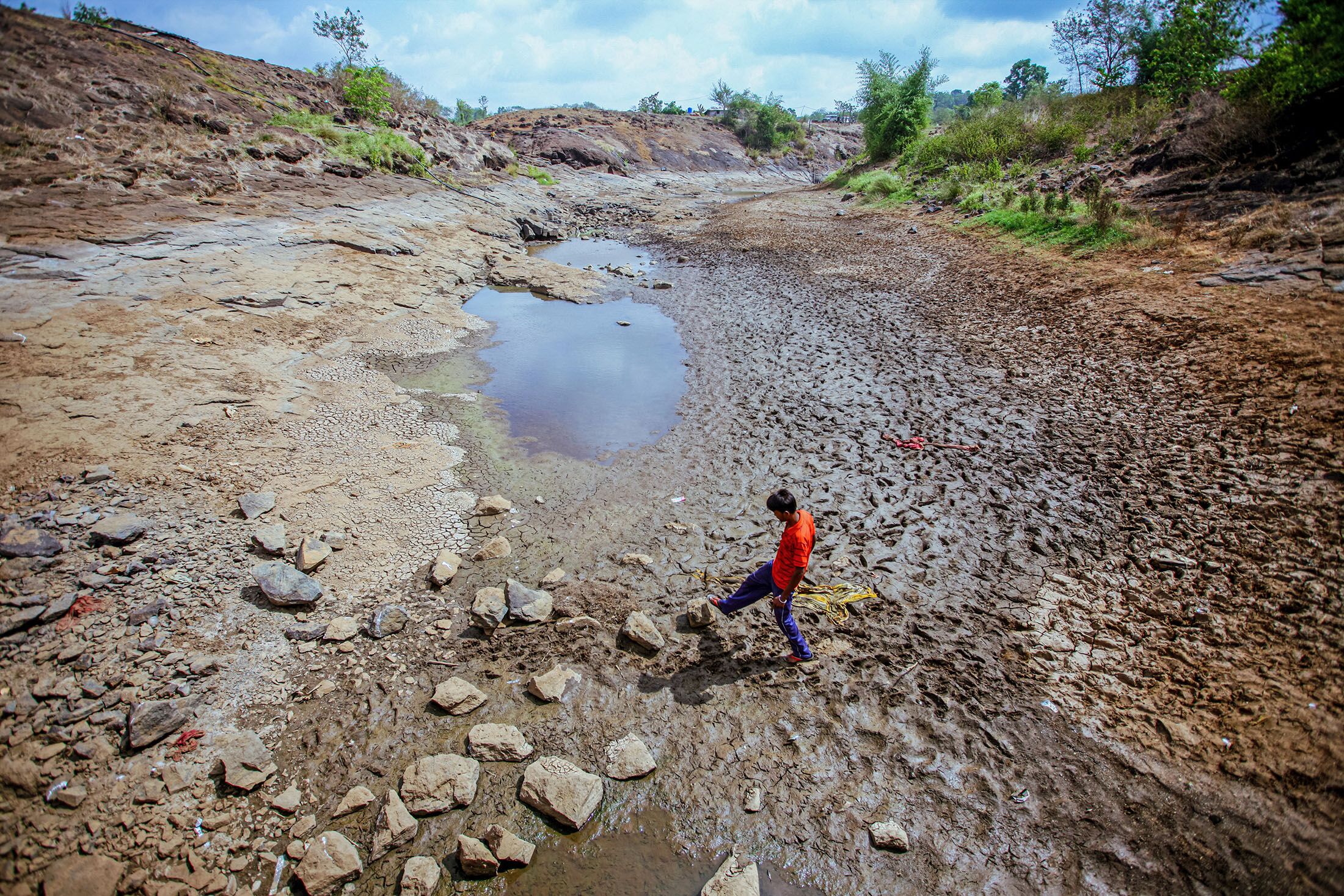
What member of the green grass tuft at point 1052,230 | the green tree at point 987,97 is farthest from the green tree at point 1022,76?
the green grass tuft at point 1052,230

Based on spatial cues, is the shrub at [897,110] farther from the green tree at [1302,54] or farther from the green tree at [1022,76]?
the green tree at [1022,76]

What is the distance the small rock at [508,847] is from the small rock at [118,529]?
13.1ft

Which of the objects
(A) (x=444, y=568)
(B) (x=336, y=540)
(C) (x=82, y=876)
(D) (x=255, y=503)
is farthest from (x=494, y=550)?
(C) (x=82, y=876)

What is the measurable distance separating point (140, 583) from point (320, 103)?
24552mm

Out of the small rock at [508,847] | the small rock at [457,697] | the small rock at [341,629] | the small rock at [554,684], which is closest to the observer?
the small rock at [508,847]

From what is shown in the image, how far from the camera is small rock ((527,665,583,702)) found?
4.17m

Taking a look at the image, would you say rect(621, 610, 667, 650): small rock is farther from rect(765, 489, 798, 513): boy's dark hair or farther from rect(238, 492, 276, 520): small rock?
rect(238, 492, 276, 520): small rock

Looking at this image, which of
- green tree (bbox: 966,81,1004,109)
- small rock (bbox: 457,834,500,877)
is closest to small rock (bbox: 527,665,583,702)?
small rock (bbox: 457,834,500,877)

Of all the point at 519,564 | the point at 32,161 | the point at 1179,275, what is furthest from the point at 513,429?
the point at 32,161

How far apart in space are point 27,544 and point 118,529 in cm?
51

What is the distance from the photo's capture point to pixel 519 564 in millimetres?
5496

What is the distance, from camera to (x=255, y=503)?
213 inches

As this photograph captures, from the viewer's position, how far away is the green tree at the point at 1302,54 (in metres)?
9.62

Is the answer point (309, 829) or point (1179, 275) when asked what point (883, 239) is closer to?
point (1179, 275)
